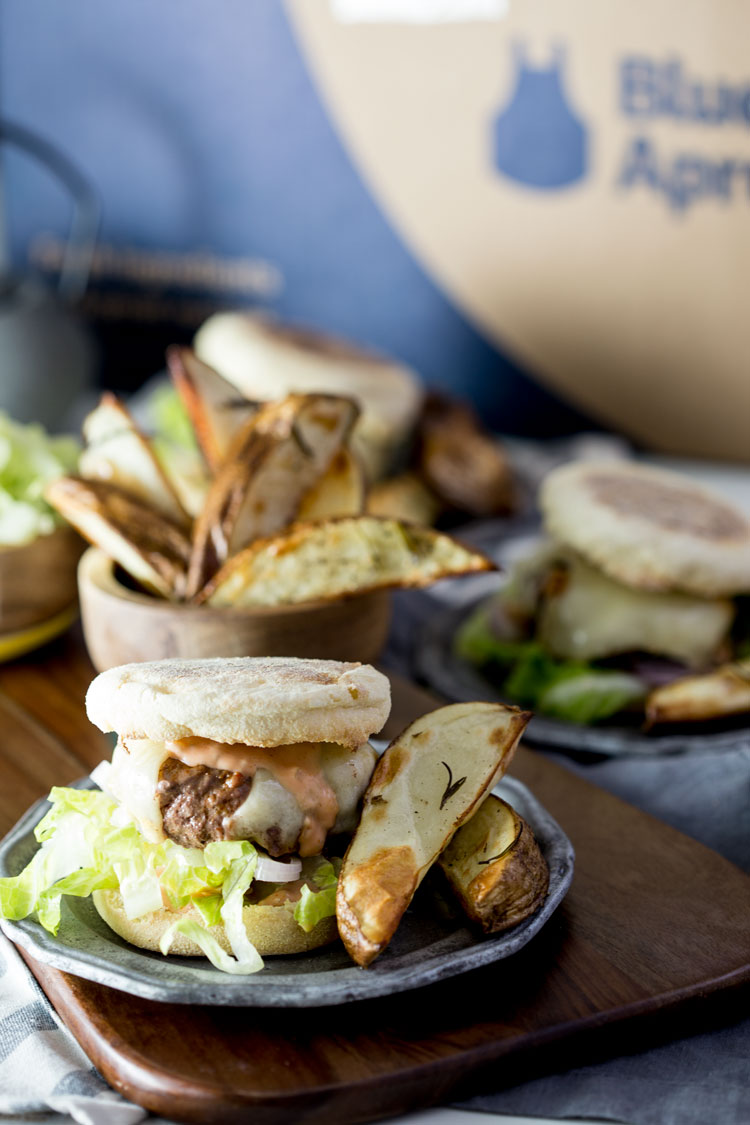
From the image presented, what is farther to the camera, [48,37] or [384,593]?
[48,37]

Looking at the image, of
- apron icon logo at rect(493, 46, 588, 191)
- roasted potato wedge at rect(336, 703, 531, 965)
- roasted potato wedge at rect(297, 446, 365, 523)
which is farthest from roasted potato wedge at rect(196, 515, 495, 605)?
apron icon logo at rect(493, 46, 588, 191)

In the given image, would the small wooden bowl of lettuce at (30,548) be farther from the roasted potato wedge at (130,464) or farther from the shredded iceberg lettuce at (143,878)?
the shredded iceberg lettuce at (143,878)

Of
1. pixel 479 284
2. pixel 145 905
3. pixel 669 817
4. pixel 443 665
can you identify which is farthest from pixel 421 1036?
pixel 479 284

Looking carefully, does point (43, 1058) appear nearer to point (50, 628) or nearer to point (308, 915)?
point (308, 915)

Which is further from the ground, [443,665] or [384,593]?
[384,593]

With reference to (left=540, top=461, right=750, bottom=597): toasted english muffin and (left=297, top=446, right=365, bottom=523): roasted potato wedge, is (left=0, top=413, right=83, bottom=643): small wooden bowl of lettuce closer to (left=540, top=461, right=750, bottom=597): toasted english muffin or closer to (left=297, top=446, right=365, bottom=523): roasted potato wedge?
(left=297, top=446, right=365, bottom=523): roasted potato wedge

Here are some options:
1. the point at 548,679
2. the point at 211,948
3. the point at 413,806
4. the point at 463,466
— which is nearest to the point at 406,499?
the point at 463,466
